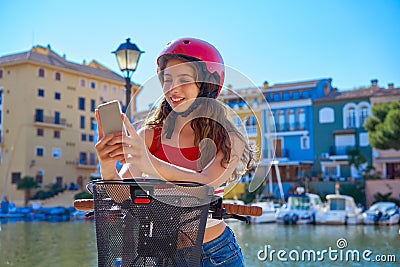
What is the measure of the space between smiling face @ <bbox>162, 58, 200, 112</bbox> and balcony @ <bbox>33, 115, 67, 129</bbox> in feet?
160

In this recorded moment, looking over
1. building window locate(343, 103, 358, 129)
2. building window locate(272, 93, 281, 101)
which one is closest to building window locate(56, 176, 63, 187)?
building window locate(272, 93, 281, 101)

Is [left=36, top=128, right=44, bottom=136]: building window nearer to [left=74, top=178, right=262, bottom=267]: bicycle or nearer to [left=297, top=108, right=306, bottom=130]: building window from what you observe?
[left=297, top=108, right=306, bottom=130]: building window

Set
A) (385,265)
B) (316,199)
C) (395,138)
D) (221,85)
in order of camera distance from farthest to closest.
→ (395,138)
(316,199)
(385,265)
(221,85)

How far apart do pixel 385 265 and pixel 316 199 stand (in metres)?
21.7

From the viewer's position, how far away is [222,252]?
183 cm

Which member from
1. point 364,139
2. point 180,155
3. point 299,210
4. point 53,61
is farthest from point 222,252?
point 53,61

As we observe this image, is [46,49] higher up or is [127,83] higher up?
[46,49]

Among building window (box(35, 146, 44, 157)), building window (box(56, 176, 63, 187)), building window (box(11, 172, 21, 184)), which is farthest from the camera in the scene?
building window (box(56, 176, 63, 187))

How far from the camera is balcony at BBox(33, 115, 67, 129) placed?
160ft

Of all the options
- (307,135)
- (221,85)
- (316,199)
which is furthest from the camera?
(307,135)

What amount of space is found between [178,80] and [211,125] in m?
0.19

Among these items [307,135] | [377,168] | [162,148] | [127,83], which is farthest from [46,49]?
[162,148]

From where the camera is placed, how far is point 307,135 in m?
46.8

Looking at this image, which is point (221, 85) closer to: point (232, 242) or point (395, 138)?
point (232, 242)
